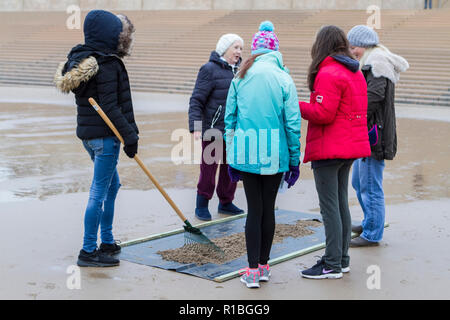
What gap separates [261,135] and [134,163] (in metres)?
5.11

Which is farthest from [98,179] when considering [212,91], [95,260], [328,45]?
[212,91]

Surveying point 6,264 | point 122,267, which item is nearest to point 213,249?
point 122,267

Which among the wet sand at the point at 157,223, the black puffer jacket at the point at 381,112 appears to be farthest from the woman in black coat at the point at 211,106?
the black puffer jacket at the point at 381,112

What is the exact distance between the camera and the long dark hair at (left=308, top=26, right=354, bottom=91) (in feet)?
14.5

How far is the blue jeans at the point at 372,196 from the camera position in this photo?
5.34 meters

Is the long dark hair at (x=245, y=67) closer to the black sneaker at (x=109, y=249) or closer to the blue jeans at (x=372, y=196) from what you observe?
the blue jeans at (x=372, y=196)

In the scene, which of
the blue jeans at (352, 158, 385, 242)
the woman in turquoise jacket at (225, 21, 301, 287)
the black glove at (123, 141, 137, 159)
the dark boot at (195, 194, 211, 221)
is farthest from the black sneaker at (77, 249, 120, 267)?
the blue jeans at (352, 158, 385, 242)

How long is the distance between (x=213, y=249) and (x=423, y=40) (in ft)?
68.6

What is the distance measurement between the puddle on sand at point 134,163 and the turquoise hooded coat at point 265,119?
3.18m

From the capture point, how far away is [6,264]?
468 cm

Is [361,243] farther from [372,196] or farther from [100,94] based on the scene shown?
[100,94]

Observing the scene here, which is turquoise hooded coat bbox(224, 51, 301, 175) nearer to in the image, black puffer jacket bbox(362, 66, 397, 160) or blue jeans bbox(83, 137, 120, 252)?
blue jeans bbox(83, 137, 120, 252)

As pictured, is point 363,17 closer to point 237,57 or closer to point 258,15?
point 258,15

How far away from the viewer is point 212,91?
628cm
